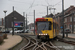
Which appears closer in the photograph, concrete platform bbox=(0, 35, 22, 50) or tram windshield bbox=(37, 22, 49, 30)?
concrete platform bbox=(0, 35, 22, 50)

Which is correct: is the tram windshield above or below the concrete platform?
above

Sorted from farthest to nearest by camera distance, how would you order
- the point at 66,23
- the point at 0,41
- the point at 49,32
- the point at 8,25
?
1. the point at 8,25
2. the point at 66,23
3. the point at 49,32
4. the point at 0,41

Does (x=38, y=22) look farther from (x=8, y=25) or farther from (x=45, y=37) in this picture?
(x=8, y=25)

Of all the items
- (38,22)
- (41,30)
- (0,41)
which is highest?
(38,22)

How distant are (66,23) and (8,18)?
39.1m

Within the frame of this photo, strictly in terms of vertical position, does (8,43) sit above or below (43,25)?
below

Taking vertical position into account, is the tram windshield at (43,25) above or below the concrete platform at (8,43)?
above

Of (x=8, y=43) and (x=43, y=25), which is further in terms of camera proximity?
(x=43, y=25)

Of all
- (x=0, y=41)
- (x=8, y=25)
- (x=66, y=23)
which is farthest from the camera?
(x=8, y=25)

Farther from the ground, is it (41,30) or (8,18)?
(8,18)

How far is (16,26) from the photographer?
277 feet

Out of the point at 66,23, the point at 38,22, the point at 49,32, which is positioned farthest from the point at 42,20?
the point at 66,23

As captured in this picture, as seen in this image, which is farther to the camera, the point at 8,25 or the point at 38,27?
the point at 8,25

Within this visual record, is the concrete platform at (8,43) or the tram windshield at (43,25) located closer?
the concrete platform at (8,43)
